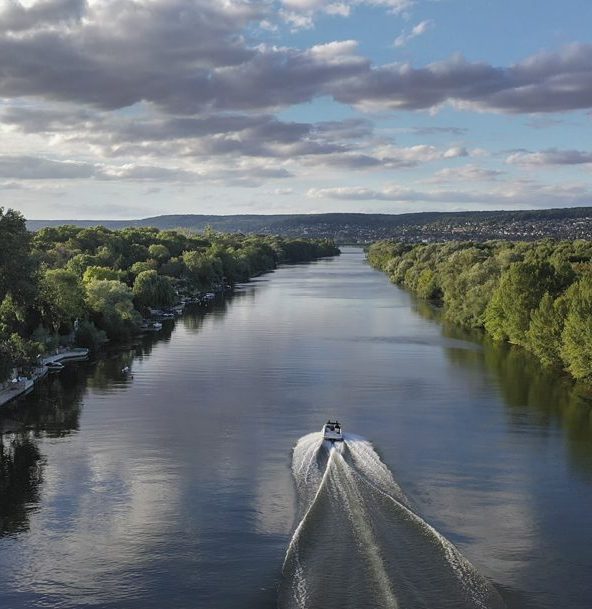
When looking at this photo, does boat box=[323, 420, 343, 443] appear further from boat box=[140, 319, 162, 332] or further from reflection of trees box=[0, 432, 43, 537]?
boat box=[140, 319, 162, 332]

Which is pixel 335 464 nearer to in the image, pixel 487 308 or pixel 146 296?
pixel 487 308

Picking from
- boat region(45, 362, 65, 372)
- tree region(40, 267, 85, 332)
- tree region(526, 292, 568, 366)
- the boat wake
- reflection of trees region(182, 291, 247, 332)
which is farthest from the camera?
reflection of trees region(182, 291, 247, 332)

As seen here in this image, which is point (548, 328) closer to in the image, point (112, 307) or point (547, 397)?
point (547, 397)

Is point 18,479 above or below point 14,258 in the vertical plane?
below

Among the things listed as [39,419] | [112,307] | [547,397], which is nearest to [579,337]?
[547,397]

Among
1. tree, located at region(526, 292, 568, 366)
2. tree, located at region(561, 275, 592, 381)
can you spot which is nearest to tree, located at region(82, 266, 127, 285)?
tree, located at region(526, 292, 568, 366)

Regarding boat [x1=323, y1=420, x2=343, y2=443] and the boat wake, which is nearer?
the boat wake
